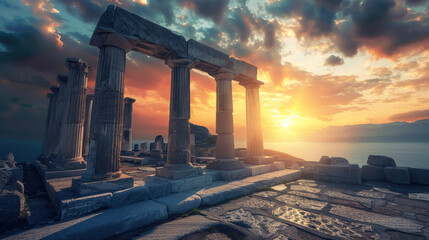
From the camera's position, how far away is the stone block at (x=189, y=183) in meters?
5.27

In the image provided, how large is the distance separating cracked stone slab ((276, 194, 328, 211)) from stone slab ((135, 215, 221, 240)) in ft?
7.86

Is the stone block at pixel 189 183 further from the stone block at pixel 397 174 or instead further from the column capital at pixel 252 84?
the stone block at pixel 397 174

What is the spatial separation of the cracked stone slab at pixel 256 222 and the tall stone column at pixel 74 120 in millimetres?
8017

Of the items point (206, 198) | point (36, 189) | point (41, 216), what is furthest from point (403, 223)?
point (36, 189)

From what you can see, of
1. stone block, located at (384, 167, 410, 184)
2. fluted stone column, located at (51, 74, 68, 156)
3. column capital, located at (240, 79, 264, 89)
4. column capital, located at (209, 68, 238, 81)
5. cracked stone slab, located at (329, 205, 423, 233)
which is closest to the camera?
cracked stone slab, located at (329, 205, 423, 233)

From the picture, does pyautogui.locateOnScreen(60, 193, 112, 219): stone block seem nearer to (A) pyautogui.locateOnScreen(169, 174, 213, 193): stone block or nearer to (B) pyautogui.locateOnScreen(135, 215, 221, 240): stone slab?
(B) pyautogui.locateOnScreen(135, 215, 221, 240): stone slab

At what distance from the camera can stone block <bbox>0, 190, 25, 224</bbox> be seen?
129 inches

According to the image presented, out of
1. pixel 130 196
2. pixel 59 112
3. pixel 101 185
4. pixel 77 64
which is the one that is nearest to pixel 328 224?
pixel 130 196

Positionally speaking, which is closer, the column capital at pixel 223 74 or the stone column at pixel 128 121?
the column capital at pixel 223 74

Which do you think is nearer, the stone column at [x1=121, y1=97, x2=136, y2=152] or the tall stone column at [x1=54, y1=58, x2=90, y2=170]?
the tall stone column at [x1=54, y1=58, x2=90, y2=170]

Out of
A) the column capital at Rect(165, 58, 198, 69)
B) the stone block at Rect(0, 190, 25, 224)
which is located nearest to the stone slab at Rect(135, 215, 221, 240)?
the stone block at Rect(0, 190, 25, 224)

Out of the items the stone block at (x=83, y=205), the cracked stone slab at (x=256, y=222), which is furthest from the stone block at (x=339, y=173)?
the stone block at (x=83, y=205)

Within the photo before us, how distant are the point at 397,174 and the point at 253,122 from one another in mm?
6259

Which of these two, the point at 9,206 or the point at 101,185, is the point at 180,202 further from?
the point at 9,206
